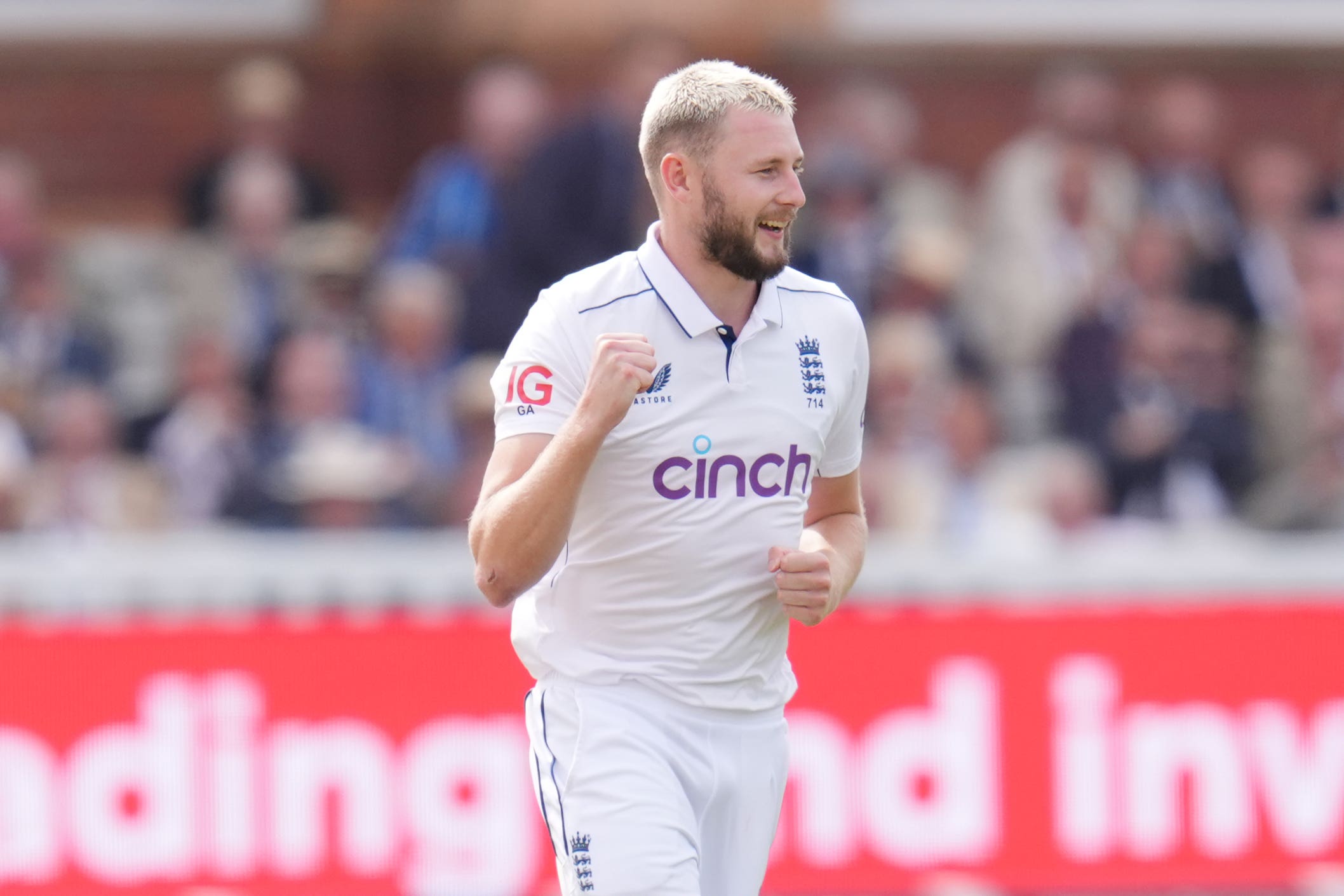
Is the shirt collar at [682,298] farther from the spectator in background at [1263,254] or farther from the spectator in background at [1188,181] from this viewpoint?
the spectator in background at [1188,181]

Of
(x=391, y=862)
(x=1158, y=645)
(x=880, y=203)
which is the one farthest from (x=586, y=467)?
(x=880, y=203)

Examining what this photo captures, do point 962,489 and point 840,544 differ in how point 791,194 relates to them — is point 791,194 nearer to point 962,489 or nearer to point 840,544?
point 840,544

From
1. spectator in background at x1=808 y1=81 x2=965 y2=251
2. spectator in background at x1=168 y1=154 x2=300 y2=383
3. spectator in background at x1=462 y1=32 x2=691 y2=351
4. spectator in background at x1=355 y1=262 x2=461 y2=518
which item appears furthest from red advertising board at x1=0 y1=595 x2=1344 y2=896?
spectator in background at x1=808 y1=81 x2=965 y2=251

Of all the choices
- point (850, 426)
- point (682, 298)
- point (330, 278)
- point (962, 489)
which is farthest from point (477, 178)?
point (682, 298)

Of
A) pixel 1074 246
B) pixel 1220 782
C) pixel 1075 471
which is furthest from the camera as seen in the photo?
pixel 1074 246

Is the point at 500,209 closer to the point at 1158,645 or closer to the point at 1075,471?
the point at 1075,471

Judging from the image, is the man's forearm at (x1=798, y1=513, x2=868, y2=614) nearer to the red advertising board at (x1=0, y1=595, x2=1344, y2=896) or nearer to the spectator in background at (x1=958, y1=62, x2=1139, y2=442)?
the red advertising board at (x1=0, y1=595, x2=1344, y2=896)

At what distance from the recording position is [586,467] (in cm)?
386

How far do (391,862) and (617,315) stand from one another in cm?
387

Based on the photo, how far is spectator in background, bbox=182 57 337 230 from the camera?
10.0 meters

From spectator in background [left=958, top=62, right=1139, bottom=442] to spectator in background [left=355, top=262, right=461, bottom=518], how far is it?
250 cm

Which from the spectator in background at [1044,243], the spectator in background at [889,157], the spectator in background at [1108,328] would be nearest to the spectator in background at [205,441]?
the spectator in background at [889,157]

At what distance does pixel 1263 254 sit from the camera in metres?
10.4

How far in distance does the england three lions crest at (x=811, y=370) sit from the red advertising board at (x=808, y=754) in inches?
139
